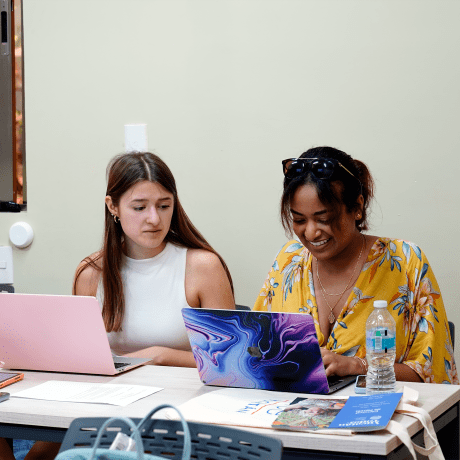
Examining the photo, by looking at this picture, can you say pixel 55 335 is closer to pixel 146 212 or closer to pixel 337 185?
pixel 146 212

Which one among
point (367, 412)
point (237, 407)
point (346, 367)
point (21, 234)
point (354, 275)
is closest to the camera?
point (367, 412)

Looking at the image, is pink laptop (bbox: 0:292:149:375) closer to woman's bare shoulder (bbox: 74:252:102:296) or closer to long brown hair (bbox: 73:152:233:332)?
long brown hair (bbox: 73:152:233:332)

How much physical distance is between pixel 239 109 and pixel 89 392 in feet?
5.17

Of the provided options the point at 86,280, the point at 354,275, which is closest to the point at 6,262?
the point at 86,280

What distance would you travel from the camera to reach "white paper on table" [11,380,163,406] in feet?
5.27

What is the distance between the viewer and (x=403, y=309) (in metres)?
1.95

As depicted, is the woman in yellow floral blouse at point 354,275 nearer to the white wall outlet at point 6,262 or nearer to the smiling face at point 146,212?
the smiling face at point 146,212

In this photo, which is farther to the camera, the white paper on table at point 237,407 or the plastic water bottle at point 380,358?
the plastic water bottle at point 380,358

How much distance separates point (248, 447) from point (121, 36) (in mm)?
2436

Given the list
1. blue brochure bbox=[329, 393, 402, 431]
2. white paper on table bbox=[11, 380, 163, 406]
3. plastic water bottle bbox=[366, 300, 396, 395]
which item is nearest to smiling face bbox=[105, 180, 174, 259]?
white paper on table bbox=[11, 380, 163, 406]

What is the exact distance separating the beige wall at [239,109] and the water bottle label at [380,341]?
1.12 meters

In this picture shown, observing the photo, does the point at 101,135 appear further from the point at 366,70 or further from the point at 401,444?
the point at 401,444

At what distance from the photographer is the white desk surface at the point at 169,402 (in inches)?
50.2

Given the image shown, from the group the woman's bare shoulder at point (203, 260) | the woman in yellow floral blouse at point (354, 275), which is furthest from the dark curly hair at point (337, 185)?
the woman's bare shoulder at point (203, 260)
